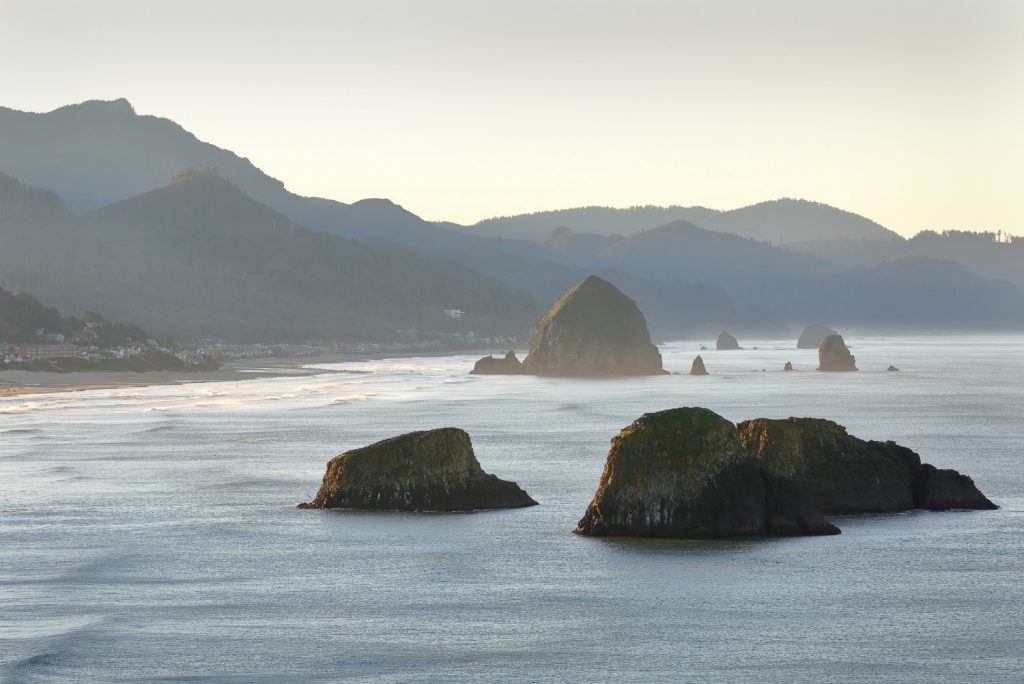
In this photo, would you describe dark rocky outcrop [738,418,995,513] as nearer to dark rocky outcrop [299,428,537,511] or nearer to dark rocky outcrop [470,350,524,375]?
dark rocky outcrop [299,428,537,511]

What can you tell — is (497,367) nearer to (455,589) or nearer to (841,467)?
(841,467)

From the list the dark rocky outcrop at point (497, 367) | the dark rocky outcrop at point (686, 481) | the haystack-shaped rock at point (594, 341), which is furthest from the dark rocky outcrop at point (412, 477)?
the haystack-shaped rock at point (594, 341)

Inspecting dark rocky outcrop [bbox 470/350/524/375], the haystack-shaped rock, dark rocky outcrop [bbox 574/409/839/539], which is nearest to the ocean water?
dark rocky outcrop [bbox 574/409/839/539]

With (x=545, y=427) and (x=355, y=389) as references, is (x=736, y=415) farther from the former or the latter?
(x=355, y=389)

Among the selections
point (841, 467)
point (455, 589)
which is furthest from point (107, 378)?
point (455, 589)

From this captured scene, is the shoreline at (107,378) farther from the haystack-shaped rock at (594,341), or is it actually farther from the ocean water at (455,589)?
the ocean water at (455,589)
